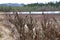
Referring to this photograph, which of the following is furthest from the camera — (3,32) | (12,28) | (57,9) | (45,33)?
(57,9)

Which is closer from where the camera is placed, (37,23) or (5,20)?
(37,23)

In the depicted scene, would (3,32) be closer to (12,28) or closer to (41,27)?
(12,28)

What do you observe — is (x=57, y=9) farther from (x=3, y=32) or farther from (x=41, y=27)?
(x=3, y=32)

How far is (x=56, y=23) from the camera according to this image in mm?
4668

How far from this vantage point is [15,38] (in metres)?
4.77

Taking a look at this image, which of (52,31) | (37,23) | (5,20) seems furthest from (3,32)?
(52,31)

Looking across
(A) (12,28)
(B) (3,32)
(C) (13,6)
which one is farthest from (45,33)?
(C) (13,6)

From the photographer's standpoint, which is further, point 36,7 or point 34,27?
point 36,7

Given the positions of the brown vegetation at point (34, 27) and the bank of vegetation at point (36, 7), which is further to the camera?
the bank of vegetation at point (36, 7)

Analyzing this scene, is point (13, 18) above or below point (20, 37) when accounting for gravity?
above

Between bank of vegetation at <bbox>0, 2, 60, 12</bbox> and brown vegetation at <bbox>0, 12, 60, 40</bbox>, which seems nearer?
brown vegetation at <bbox>0, 12, 60, 40</bbox>

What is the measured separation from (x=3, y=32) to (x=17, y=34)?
783mm

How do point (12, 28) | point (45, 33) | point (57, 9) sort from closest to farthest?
point (45, 33) → point (12, 28) → point (57, 9)

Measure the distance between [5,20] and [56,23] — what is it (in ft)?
5.42
